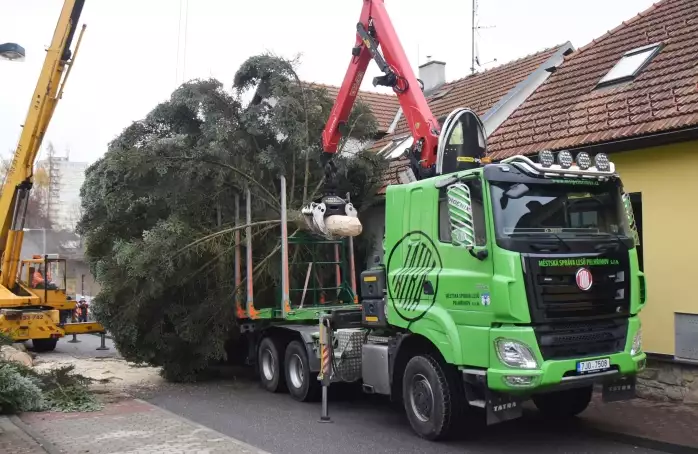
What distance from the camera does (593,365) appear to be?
6.57 metres

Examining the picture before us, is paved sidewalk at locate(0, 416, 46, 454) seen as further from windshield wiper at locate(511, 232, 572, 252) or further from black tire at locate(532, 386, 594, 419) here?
black tire at locate(532, 386, 594, 419)

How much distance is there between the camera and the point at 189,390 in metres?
11.1

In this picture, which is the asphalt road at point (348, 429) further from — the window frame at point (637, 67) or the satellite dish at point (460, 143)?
the window frame at point (637, 67)

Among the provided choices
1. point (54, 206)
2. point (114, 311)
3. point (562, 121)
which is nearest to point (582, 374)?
point (562, 121)

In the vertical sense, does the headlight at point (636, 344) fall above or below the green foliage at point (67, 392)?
above

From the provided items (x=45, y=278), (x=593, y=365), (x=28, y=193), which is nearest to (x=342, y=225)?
(x=593, y=365)

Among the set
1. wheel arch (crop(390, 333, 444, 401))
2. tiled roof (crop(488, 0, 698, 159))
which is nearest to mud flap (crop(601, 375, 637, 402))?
wheel arch (crop(390, 333, 444, 401))

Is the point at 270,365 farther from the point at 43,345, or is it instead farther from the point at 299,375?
the point at 43,345

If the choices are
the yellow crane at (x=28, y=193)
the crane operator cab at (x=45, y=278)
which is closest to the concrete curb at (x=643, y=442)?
the yellow crane at (x=28, y=193)

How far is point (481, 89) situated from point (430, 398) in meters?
11.9

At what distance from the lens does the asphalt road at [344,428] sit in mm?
7016

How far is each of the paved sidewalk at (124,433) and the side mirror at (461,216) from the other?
2960mm

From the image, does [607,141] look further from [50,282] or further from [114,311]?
[50,282]

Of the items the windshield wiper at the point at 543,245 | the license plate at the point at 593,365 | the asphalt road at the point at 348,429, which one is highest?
the windshield wiper at the point at 543,245
